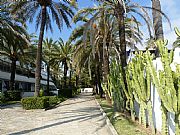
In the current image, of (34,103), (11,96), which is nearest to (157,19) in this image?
(34,103)

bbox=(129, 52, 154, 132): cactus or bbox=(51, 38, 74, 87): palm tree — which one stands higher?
bbox=(51, 38, 74, 87): palm tree

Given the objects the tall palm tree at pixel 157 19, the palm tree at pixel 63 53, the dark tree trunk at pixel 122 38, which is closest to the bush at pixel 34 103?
the dark tree trunk at pixel 122 38

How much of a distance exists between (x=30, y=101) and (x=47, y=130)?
8803 mm

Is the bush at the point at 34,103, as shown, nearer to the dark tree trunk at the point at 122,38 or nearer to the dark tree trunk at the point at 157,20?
the dark tree trunk at the point at 122,38

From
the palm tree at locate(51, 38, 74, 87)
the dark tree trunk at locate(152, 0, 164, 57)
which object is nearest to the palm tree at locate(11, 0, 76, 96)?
the dark tree trunk at locate(152, 0, 164, 57)

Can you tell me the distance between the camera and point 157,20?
41.7ft

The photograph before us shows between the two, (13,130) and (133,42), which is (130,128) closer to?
(13,130)

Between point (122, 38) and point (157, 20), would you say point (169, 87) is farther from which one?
point (122, 38)

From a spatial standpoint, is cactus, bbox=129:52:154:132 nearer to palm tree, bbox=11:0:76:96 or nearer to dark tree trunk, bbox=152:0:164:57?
dark tree trunk, bbox=152:0:164:57

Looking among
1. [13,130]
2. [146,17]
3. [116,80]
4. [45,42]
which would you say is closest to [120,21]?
[146,17]

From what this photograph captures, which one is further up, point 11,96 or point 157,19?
point 157,19

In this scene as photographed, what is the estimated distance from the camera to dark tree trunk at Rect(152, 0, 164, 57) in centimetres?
1232

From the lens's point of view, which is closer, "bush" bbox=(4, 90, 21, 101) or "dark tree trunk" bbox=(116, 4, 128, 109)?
"dark tree trunk" bbox=(116, 4, 128, 109)

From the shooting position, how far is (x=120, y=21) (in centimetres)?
1384
